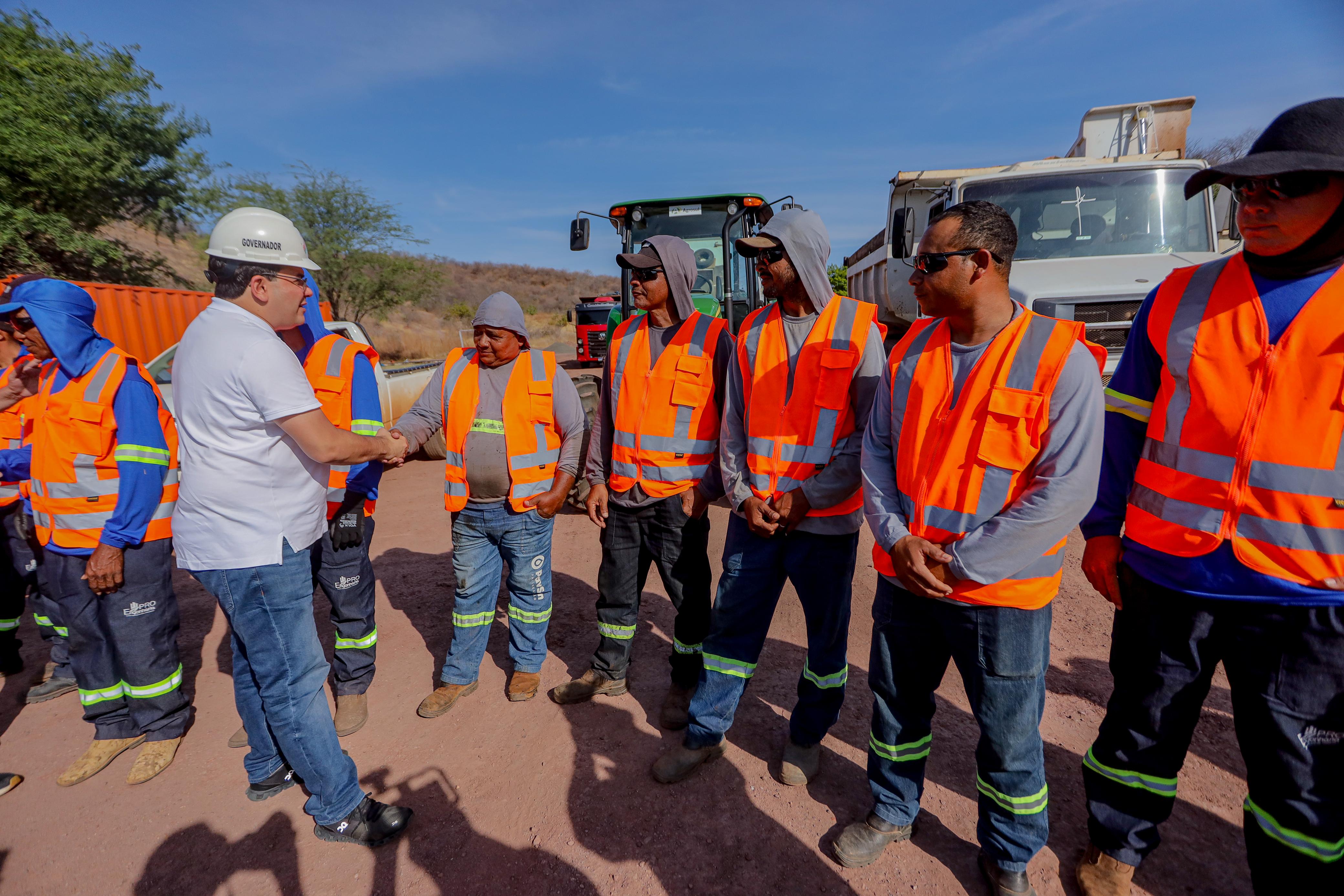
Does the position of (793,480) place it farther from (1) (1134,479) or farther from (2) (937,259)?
(1) (1134,479)

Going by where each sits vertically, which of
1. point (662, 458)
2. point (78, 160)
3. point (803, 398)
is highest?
point (78, 160)

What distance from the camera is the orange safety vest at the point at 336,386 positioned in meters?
3.13

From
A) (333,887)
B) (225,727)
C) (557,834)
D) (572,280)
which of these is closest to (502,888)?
(557,834)

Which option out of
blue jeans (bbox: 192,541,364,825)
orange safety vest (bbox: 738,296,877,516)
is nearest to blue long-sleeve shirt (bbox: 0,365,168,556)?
blue jeans (bbox: 192,541,364,825)

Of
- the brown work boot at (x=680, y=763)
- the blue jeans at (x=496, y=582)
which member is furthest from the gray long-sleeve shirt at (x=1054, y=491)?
the blue jeans at (x=496, y=582)

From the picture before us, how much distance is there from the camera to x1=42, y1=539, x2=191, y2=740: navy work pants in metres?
2.91

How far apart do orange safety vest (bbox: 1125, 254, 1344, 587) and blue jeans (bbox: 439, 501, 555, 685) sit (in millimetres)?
2528

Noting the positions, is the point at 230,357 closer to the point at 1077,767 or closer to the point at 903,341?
the point at 903,341

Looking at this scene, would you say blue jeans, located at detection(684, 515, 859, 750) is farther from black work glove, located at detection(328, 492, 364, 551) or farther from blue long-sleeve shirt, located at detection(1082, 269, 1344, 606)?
black work glove, located at detection(328, 492, 364, 551)

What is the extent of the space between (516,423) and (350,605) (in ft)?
4.09

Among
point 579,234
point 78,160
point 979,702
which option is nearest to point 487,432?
point 979,702

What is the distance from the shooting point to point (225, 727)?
10.7ft

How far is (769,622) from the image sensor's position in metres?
2.67

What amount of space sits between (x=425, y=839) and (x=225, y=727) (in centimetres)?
153
